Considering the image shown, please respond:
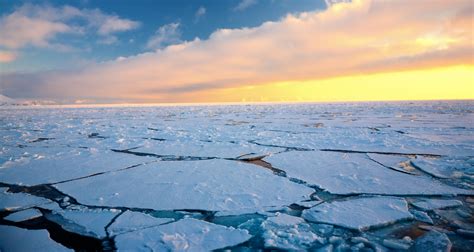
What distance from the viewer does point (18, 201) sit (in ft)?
9.21

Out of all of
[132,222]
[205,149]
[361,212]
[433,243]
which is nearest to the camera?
[433,243]

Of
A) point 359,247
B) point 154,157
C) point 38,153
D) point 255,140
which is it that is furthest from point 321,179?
point 38,153

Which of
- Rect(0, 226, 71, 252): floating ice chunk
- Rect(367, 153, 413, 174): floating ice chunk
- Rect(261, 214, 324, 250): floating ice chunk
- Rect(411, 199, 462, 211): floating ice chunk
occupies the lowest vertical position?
Rect(261, 214, 324, 250): floating ice chunk

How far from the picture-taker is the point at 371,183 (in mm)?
3244

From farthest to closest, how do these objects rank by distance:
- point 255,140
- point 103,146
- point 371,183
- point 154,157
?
point 255,140 < point 103,146 < point 154,157 < point 371,183

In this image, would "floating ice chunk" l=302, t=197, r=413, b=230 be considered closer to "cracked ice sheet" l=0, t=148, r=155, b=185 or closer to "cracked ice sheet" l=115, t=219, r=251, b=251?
"cracked ice sheet" l=115, t=219, r=251, b=251

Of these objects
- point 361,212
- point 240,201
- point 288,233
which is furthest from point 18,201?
point 361,212

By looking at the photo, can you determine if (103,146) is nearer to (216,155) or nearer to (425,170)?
(216,155)

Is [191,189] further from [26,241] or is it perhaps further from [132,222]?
[26,241]

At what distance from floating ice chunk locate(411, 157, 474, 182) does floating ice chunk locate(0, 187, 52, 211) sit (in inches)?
172

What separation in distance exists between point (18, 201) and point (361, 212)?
10.5 ft

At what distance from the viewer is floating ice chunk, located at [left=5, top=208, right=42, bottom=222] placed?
2.43 metres

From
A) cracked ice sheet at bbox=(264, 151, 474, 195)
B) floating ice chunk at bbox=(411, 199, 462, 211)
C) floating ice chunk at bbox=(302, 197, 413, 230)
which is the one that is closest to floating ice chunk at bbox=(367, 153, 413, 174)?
cracked ice sheet at bbox=(264, 151, 474, 195)

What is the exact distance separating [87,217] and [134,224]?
48 centimetres
